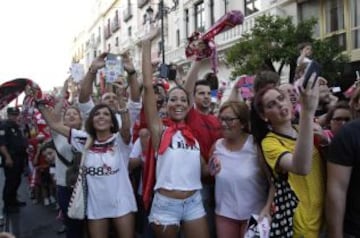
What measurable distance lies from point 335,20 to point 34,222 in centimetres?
1217

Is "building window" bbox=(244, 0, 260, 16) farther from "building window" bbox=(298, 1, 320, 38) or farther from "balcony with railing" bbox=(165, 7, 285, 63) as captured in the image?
"building window" bbox=(298, 1, 320, 38)

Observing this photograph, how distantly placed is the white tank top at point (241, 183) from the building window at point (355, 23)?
12923 millimetres

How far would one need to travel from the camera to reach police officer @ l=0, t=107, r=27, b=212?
8.23m

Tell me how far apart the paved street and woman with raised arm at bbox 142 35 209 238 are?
345 centimetres

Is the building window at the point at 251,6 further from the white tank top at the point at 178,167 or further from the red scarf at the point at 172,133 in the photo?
the white tank top at the point at 178,167

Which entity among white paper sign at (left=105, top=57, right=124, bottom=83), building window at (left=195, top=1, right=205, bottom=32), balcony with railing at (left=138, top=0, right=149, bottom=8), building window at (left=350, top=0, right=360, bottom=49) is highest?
balcony with railing at (left=138, top=0, right=149, bottom=8)

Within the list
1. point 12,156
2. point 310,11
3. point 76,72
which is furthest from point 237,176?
point 310,11

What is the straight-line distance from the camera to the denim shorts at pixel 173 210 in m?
3.46

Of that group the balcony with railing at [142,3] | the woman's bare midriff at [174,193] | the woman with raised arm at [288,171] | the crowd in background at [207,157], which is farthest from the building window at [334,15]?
the balcony with railing at [142,3]

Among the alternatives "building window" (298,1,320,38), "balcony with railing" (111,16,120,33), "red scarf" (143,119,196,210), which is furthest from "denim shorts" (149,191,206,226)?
"balcony with railing" (111,16,120,33)

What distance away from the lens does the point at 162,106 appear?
472 cm

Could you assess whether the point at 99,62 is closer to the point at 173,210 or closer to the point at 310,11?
the point at 173,210

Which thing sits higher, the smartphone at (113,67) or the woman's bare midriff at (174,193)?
the smartphone at (113,67)

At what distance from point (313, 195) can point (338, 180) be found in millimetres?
234
